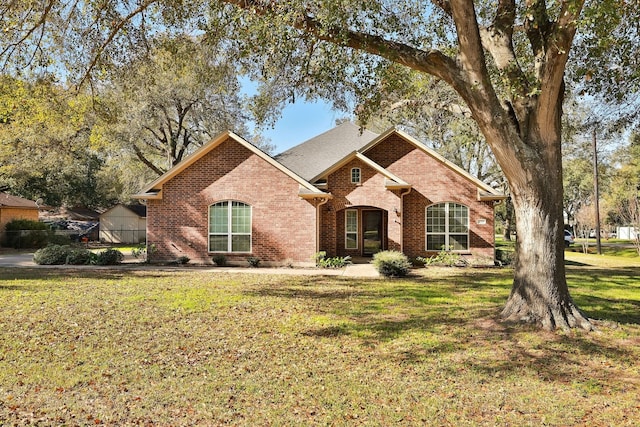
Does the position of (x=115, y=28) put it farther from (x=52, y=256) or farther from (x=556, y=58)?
(x=52, y=256)

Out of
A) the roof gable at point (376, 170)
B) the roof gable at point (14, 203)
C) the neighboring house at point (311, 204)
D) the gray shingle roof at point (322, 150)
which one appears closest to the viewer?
the neighboring house at point (311, 204)

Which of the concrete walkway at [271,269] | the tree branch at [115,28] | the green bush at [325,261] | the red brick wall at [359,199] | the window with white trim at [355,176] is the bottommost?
the concrete walkway at [271,269]

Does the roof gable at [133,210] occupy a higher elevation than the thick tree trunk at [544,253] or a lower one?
higher

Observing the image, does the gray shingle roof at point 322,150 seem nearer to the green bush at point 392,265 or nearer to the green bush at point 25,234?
the green bush at point 392,265

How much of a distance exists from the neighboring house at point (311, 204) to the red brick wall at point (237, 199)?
0.04 metres

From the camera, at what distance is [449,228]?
18.7 m

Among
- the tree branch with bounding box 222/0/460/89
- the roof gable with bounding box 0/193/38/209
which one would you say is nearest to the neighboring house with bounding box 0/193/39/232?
the roof gable with bounding box 0/193/38/209

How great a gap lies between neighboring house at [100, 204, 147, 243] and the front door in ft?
69.1

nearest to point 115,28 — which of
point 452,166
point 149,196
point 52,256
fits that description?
point 149,196

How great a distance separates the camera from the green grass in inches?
175

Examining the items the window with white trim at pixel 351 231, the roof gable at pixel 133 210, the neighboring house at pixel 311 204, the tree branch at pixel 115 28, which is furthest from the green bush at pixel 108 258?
the roof gable at pixel 133 210

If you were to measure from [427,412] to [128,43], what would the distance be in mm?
11095

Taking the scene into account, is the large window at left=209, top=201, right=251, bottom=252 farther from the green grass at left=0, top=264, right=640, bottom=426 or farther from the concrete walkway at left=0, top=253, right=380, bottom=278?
the green grass at left=0, top=264, right=640, bottom=426

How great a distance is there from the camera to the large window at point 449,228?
1862 centimetres
